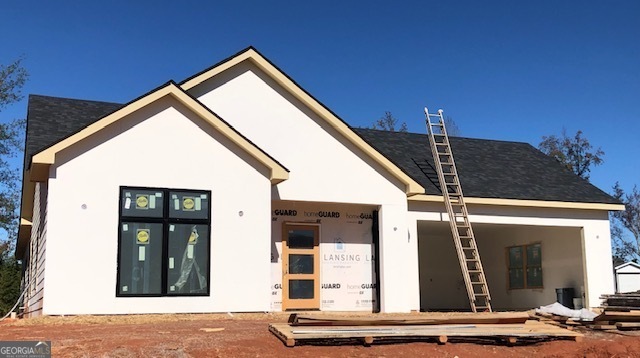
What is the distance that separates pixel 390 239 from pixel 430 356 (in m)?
7.34

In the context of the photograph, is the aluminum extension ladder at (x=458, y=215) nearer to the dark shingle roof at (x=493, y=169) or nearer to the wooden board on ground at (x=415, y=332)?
the dark shingle roof at (x=493, y=169)

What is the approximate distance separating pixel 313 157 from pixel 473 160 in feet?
24.4

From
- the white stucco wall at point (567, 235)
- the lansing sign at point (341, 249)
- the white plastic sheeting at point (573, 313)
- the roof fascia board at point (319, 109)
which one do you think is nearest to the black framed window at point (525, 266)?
the white stucco wall at point (567, 235)

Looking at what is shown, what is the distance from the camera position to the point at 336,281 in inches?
661

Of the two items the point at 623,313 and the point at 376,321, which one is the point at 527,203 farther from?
the point at 376,321

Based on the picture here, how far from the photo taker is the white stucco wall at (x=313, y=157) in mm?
16062

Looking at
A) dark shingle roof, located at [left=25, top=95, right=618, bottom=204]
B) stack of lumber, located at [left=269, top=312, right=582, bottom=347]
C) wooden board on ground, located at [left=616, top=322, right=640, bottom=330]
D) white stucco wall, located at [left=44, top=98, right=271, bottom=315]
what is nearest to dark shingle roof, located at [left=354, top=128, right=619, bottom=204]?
dark shingle roof, located at [left=25, top=95, right=618, bottom=204]

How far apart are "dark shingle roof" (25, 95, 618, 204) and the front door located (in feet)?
9.58

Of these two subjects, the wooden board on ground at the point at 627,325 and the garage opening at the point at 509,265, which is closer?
the wooden board on ground at the point at 627,325

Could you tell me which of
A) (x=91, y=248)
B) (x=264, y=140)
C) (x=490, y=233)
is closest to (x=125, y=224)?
(x=91, y=248)

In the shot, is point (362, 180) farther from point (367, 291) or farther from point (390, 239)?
point (367, 291)

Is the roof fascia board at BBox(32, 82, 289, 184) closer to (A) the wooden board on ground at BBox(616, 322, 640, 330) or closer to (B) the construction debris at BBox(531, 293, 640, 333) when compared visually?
(B) the construction debris at BBox(531, 293, 640, 333)

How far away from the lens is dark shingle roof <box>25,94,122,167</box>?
46.9 ft
